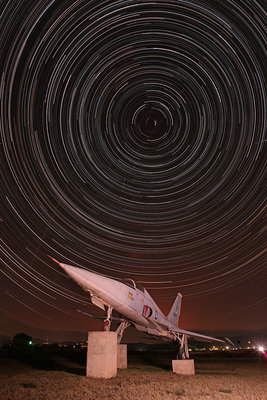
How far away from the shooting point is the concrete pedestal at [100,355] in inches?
535

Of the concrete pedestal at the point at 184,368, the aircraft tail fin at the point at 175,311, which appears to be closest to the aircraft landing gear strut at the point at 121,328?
the concrete pedestal at the point at 184,368

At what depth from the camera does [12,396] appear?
9.82 meters

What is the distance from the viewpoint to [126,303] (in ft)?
52.6

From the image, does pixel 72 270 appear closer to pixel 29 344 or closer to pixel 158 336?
pixel 158 336

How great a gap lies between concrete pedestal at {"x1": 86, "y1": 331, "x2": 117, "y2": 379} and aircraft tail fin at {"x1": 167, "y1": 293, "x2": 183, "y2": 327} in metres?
17.9

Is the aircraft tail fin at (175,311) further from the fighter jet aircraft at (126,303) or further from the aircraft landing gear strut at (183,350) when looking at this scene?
the aircraft landing gear strut at (183,350)

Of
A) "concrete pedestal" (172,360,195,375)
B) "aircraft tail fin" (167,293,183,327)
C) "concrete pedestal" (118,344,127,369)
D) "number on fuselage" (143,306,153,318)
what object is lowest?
"concrete pedestal" (172,360,195,375)

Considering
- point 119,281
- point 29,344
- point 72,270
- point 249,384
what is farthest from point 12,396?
point 29,344

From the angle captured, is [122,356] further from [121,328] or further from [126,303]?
[126,303]

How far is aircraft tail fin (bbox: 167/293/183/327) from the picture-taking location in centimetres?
3100

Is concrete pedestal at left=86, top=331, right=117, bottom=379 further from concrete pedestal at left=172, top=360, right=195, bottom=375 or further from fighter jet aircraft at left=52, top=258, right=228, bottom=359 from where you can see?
concrete pedestal at left=172, top=360, right=195, bottom=375

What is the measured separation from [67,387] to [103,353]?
93.9 inches

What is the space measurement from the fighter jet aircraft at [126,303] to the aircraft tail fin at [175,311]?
6.96 m

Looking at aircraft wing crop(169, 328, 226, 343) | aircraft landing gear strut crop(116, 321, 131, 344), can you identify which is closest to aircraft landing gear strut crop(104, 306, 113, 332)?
aircraft landing gear strut crop(116, 321, 131, 344)
